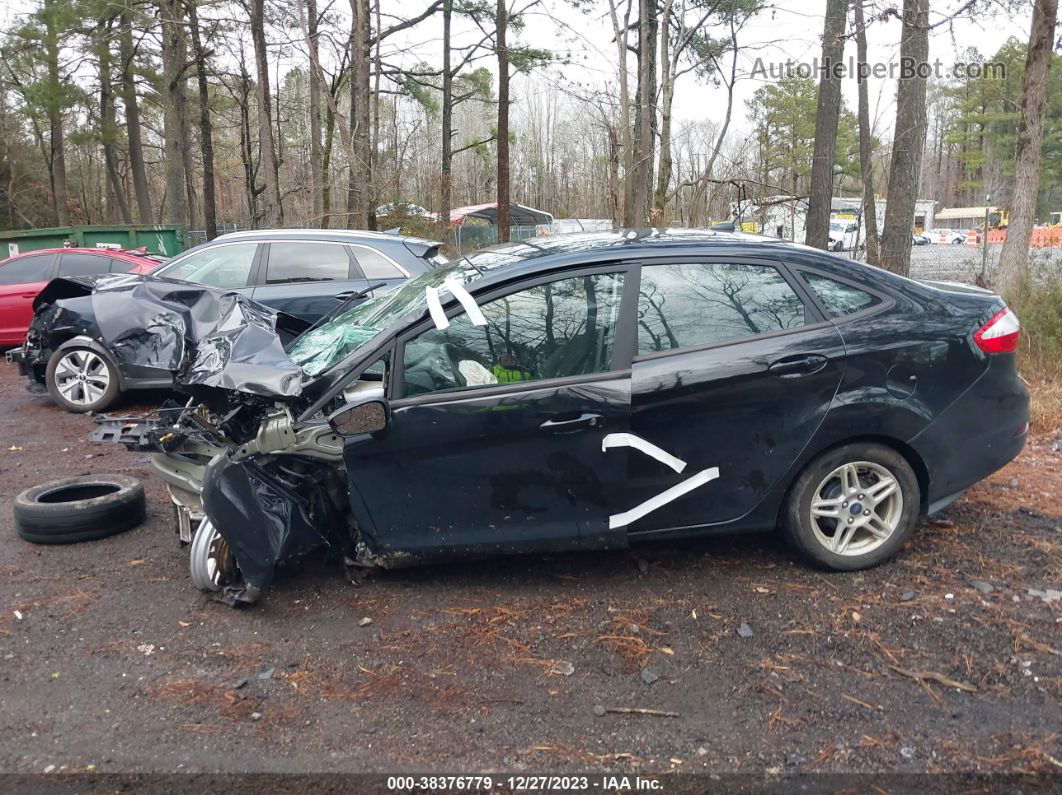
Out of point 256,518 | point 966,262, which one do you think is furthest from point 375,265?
point 966,262

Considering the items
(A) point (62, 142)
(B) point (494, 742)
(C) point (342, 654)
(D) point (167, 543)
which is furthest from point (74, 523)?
(A) point (62, 142)

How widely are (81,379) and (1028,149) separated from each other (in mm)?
10630

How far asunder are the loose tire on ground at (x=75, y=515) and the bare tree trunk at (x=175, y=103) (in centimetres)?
1907

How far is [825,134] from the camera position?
595 inches

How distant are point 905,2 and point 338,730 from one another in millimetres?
11969

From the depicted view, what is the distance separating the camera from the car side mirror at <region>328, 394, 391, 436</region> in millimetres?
3566

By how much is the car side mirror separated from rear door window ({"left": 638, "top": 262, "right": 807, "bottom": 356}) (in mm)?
1209

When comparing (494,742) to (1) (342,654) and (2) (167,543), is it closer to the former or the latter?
(1) (342,654)

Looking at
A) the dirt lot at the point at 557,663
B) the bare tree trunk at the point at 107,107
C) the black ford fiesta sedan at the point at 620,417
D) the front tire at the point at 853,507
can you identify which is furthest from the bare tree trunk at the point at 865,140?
the bare tree trunk at the point at 107,107

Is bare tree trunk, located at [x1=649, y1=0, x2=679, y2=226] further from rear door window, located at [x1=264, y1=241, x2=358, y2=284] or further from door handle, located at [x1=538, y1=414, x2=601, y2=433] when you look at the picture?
door handle, located at [x1=538, y1=414, x2=601, y2=433]

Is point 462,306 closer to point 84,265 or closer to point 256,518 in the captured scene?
point 256,518

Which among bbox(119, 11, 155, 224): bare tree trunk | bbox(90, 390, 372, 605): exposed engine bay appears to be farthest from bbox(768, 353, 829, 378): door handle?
bbox(119, 11, 155, 224): bare tree trunk

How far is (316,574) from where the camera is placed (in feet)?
13.8

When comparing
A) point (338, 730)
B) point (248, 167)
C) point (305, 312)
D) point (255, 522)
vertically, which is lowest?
point (338, 730)
